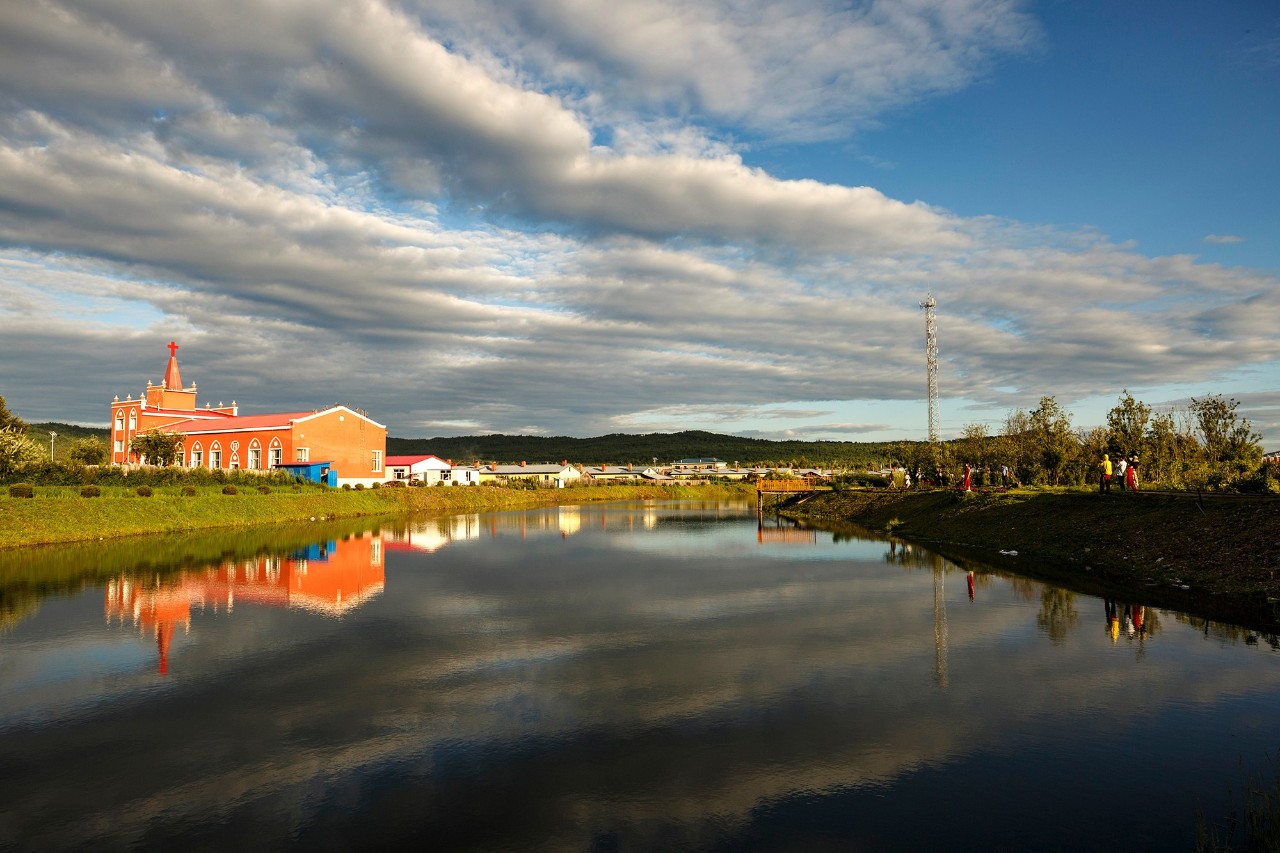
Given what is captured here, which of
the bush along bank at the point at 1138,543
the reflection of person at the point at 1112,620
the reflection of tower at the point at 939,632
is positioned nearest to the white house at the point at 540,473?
the bush along bank at the point at 1138,543

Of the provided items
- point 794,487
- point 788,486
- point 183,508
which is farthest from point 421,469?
point 183,508

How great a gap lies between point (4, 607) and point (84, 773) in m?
18.1

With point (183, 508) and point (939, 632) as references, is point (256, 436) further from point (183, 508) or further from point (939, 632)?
point (939, 632)

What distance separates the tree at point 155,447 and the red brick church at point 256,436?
4389 mm

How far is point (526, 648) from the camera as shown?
20.2 meters

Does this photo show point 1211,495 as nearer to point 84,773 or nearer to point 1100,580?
point 1100,580

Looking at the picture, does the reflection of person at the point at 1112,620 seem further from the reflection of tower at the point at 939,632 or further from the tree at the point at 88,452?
the tree at the point at 88,452

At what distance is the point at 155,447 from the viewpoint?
7950 centimetres

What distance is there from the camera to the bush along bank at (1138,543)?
976 inches

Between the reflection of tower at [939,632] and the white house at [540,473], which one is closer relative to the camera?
the reflection of tower at [939,632]

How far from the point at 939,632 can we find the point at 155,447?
85772mm

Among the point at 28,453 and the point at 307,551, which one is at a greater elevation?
the point at 28,453

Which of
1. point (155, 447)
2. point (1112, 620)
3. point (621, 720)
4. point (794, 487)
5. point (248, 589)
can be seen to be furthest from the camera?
point (794, 487)

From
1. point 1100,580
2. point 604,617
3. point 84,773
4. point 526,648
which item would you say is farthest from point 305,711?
point 1100,580
